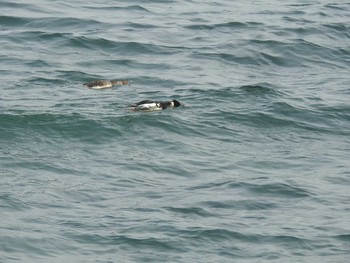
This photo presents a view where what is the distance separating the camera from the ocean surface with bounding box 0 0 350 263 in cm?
1583

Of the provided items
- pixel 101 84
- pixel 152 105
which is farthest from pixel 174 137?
pixel 101 84

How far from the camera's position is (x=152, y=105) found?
21.4 metres

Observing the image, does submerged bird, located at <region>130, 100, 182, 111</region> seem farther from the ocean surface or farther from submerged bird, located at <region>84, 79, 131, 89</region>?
submerged bird, located at <region>84, 79, 131, 89</region>

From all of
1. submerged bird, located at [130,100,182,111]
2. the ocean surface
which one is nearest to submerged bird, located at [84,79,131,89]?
the ocean surface

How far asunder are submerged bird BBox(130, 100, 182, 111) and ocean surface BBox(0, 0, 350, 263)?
133 millimetres

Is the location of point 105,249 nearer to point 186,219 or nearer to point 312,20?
point 186,219

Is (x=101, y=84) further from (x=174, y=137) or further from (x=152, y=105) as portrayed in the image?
(x=174, y=137)

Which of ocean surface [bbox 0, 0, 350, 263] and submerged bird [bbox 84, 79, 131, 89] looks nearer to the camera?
ocean surface [bbox 0, 0, 350, 263]

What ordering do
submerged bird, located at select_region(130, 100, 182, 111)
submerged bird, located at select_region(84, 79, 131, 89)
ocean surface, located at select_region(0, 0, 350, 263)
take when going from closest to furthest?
ocean surface, located at select_region(0, 0, 350, 263) < submerged bird, located at select_region(130, 100, 182, 111) < submerged bird, located at select_region(84, 79, 131, 89)

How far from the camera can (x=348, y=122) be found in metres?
22.2

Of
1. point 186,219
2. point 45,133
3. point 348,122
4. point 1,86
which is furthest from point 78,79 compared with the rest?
point 186,219

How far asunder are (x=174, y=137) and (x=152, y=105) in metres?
1.10

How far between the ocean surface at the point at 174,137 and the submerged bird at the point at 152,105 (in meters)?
0.13

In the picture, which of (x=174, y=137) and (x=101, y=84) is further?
(x=101, y=84)
